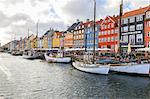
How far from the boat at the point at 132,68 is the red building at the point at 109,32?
37.9 meters

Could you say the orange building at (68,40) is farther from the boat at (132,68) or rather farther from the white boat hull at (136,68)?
the white boat hull at (136,68)

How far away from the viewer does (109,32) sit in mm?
83688

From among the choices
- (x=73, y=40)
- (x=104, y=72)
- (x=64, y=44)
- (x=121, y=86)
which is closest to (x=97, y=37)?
(x=73, y=40)

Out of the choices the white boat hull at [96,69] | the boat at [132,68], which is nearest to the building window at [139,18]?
the white boat hull at [96,69]

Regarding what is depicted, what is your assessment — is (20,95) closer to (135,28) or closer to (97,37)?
(135,28)

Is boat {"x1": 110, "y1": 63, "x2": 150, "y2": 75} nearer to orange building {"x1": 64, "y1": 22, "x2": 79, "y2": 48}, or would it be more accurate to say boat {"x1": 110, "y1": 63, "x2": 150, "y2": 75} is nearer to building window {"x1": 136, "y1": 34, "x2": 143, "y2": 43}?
building window {"x1": 136, "y1": 34, "x2": 143, "y2": 43}

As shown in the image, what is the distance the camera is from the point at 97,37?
91.9 meters

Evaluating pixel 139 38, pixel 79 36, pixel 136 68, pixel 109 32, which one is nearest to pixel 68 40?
pixel 79 36

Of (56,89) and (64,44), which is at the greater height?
(64,44)

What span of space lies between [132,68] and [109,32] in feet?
150

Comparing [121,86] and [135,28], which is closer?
[121,86]

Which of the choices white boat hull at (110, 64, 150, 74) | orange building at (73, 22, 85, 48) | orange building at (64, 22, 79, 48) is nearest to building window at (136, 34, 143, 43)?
white boat hull at (110, 64, 150, 74)

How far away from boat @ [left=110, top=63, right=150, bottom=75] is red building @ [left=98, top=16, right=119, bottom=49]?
3787cm

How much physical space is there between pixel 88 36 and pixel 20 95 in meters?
76.8
